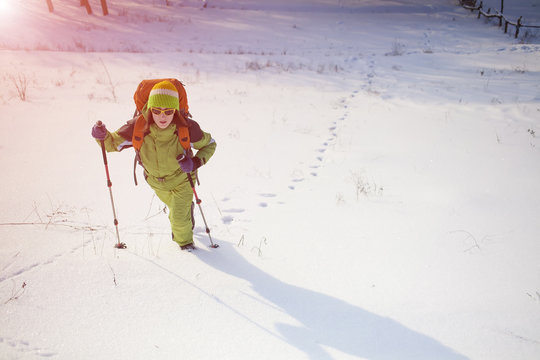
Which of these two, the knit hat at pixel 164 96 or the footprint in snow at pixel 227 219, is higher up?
the knit hat at pixel 164 96

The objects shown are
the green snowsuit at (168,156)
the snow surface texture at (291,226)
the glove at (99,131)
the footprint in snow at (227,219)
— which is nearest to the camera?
the snow surface texture at (291,226)

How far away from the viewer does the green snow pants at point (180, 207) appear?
283 centimetres

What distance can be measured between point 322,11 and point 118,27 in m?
15.7

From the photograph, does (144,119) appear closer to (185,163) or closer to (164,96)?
(164,96)

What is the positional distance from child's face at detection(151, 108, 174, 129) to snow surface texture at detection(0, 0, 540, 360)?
1.26 metres

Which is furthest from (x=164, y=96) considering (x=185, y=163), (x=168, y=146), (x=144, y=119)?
(x=185, y=163)

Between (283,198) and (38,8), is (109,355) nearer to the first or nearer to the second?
(283,198)

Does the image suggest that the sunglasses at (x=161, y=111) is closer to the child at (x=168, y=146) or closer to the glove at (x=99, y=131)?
the child at (x=168, y=146)

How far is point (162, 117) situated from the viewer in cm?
242

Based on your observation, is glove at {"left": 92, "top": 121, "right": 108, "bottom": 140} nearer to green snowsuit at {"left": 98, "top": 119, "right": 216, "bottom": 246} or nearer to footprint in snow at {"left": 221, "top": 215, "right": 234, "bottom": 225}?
green snowsuit at {"left": 98, "top": 119, "right": 216, "bottom": 246}

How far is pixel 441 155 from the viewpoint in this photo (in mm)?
4910

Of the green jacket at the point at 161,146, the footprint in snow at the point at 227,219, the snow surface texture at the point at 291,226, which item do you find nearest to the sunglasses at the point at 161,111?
the green jacket at the point at 161,146

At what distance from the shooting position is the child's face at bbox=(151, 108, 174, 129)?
2.41 metres

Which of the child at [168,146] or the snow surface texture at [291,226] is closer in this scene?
the snow surface texture at [291,226]
